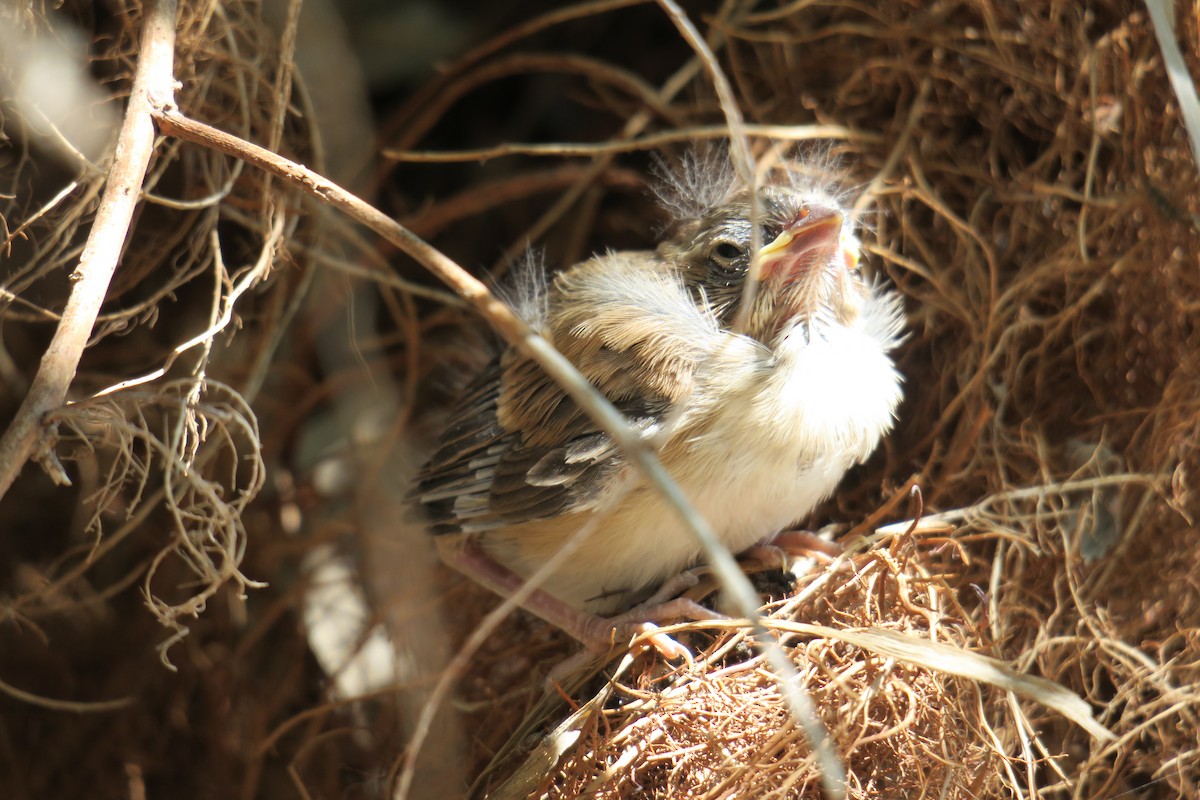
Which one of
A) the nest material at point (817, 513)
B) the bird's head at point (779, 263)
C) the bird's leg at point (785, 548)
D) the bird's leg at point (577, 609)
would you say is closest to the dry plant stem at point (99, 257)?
the nest material at point (817, 513)

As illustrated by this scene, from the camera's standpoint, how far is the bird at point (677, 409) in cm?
169

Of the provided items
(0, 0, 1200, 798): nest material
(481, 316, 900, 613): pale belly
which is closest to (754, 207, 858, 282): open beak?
(481, 316, 900, 613): pale belly

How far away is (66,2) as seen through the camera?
1969 mm

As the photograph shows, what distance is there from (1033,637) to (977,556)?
17cm

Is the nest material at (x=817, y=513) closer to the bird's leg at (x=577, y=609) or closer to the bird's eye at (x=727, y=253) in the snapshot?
the bird's leg at (x=577, y=609)

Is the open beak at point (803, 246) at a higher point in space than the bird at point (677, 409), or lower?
higher

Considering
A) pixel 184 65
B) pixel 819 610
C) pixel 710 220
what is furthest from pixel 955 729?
pixel 184 65

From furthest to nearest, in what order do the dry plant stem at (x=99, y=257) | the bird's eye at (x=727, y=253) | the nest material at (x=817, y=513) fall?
1. the bird's eye at (x=727, y=253)
2. the nest material at (x=817, y=513)
3. the dry plant stem at (x=99, y=257)

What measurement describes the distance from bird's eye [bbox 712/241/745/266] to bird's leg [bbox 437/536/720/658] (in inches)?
22.2

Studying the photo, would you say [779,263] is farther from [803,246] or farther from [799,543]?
[799,543]

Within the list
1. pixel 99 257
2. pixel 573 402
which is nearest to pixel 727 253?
pixel 573 402

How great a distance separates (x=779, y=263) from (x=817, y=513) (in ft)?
2.00

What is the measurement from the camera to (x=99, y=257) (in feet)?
4.60

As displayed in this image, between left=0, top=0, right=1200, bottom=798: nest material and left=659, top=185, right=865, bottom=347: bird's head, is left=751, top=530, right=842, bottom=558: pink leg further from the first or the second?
left=659, top=185, right=865, bottom=347: bird's head
